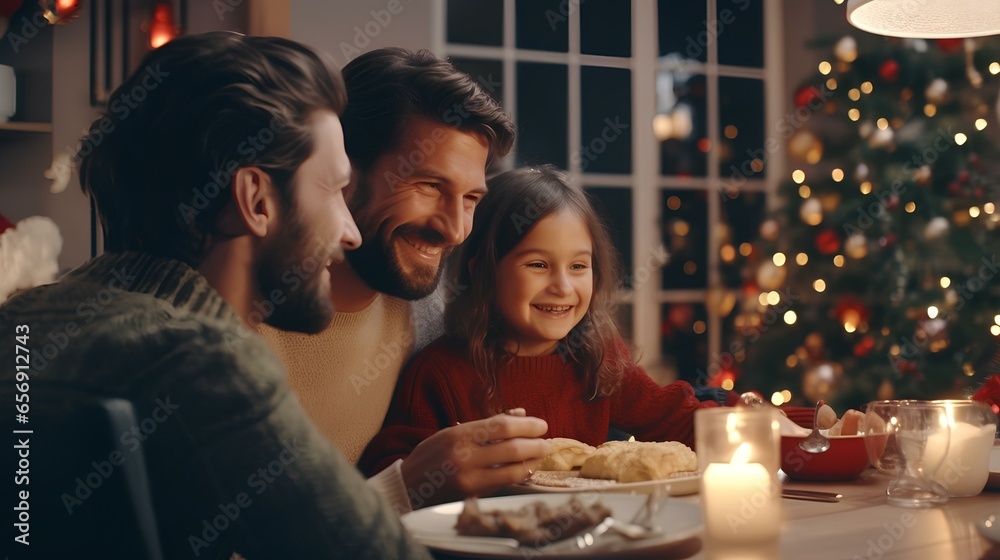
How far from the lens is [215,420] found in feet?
2.36

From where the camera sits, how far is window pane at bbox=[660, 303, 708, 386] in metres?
4.18

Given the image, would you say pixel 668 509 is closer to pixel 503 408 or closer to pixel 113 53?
pixel 503 408

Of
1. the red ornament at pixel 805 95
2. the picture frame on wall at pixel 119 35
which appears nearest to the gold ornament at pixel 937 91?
the red ornament at pixel 805 95

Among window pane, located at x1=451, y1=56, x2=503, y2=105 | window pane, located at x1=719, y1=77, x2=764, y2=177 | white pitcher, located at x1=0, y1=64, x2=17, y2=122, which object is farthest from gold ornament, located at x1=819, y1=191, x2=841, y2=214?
white pitcher, located at x1=0, y1=64, x2=17, y2=122

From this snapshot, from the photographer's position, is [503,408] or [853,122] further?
[853,122]

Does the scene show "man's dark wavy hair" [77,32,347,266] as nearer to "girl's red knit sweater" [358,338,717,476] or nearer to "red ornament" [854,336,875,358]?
"girl's red knit sweater" [358,338,717,476]

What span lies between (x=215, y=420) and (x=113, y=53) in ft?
7.46

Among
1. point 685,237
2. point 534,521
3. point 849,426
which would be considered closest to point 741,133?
Result: point 685,237

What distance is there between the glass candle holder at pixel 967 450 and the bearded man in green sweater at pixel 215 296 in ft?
2.22

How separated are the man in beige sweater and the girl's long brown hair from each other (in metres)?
0.10

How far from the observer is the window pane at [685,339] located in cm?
418

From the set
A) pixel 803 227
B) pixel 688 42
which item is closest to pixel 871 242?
pixel 803 227

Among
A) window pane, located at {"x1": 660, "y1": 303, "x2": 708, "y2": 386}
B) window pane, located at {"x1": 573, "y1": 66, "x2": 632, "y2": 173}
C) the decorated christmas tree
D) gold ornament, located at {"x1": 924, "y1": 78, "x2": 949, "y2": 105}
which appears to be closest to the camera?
the decorated christmas tree

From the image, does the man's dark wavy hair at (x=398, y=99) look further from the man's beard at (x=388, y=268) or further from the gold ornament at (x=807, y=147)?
the gold ornament at (x=807, y=147)
